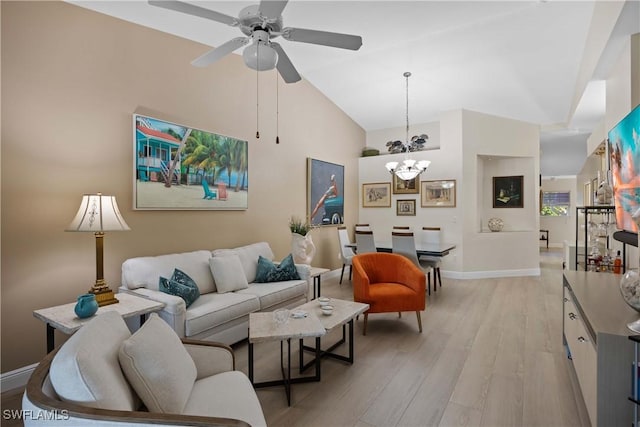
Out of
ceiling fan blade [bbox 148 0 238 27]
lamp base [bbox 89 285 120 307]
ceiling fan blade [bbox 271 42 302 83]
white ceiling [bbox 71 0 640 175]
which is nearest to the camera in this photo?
ceiling fan blade [bbox 148 0 238 27]

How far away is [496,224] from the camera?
254 inches

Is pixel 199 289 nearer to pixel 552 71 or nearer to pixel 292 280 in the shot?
pixel 292 280

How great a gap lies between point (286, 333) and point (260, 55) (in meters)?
1.92

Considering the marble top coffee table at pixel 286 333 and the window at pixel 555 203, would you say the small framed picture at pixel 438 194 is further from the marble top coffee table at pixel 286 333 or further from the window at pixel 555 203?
the window at pixel 555 203

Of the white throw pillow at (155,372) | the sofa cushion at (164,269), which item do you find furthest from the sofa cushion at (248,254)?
the white throw pillow at (155,372)

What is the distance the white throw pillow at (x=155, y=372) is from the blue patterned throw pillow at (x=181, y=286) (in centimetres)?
149

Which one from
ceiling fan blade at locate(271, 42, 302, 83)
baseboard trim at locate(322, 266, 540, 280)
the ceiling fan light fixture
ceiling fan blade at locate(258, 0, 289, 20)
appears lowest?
baseboard trim at locate(322, 266, 540, 280)

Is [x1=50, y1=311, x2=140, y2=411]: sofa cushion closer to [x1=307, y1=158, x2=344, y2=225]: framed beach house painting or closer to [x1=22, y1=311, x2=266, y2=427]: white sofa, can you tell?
→ [x1=22, y1=311, x2=266, y2=427]: white sofa

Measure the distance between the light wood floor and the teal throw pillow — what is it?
864mm

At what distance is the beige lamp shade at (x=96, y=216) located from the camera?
2.41 m

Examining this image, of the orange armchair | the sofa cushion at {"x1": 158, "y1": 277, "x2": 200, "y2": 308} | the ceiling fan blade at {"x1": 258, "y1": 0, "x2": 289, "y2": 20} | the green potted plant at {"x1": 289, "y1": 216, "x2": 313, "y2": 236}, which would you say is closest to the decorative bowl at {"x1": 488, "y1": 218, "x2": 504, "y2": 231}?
the orange armchair

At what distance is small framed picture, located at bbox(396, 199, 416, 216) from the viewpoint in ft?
21.7

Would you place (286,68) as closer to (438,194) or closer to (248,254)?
(248,254)

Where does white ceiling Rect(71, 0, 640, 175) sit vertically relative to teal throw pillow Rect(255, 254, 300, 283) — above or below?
above
